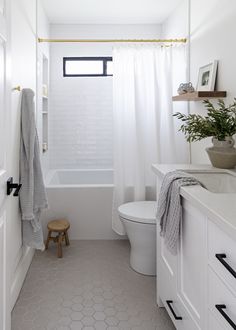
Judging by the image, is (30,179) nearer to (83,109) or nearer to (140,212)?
(140,212)

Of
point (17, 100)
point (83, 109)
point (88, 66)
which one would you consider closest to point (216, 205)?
point (17, 100)

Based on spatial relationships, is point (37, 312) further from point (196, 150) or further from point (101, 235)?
point (196, 150)

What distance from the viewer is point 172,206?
5.32ft

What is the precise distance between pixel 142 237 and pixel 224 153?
1021 millimetres

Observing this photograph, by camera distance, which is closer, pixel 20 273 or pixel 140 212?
pixel 20 273

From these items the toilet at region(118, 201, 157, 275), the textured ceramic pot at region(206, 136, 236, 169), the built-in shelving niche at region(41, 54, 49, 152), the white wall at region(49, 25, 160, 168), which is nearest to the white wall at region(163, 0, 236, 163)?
the textured ceramic pot at region(206, 136, 236, 169)

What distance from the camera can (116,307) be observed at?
7.20 ft

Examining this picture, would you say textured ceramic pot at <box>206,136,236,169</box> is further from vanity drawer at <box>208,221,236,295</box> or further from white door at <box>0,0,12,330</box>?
white door at <box>0,0,12,330</box>

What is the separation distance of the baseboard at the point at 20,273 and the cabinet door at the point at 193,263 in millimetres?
1175

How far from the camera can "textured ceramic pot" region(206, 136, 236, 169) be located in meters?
1.95

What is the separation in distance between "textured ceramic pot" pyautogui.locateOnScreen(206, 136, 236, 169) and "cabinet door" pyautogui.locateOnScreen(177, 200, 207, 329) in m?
0.57

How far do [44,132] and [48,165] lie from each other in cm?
44

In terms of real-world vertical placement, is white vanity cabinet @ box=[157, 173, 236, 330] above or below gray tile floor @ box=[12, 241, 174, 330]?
above

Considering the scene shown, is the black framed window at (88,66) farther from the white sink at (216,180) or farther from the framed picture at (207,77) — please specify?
the white sink at (216,180)
